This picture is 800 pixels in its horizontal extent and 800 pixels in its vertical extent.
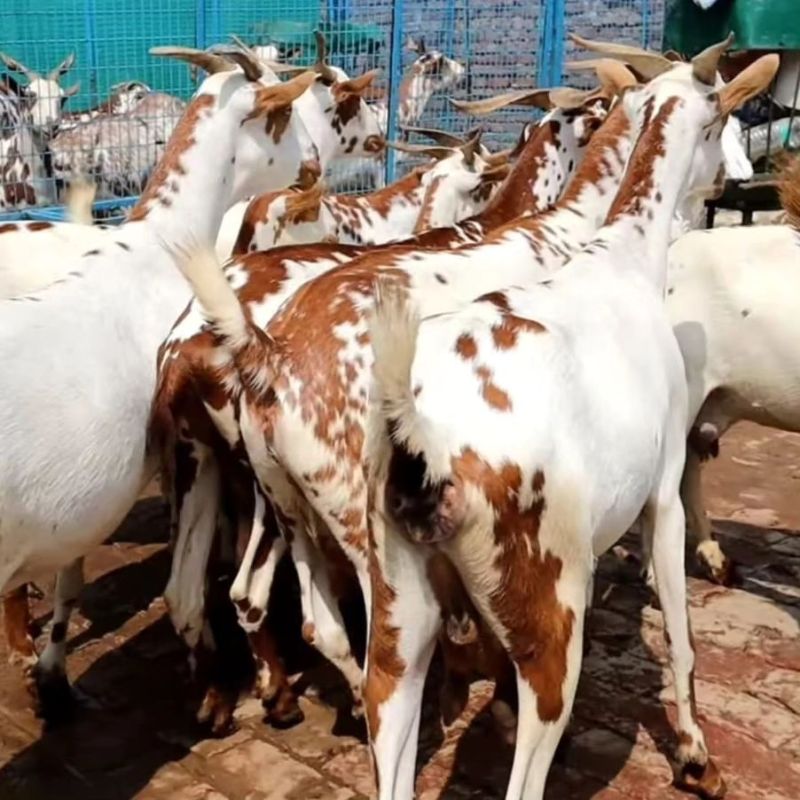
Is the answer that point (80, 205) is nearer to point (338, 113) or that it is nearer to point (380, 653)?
point (338, 113)

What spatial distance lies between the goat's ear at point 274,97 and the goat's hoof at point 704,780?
8.90ft

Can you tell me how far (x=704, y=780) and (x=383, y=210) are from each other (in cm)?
379

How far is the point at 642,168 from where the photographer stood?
4352 mm

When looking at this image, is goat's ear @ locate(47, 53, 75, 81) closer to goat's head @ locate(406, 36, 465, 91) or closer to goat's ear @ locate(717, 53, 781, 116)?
goat's head @ locate(406, 36, 465, 91)

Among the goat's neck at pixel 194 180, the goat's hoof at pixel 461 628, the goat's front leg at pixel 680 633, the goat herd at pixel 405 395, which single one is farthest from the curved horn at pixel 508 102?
the goat's hoof at pixel 461 628

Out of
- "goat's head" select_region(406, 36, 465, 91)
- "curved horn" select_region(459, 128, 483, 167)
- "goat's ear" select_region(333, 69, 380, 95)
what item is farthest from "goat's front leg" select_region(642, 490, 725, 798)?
"goat's head" select_region(406, 36, 465, 91)

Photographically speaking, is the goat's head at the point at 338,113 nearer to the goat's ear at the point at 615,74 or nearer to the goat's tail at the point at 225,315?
the goat's ear at the point at 615,74

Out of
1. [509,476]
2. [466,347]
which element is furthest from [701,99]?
[509,476]

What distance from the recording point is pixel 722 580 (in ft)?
17.7

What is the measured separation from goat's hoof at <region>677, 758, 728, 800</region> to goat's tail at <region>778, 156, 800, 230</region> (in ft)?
7.52

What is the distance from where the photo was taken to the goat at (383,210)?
237 inches

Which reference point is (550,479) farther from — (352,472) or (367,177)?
(367,177)

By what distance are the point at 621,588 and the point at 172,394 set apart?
219 cm

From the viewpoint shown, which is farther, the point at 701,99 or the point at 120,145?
the point at 120,145
